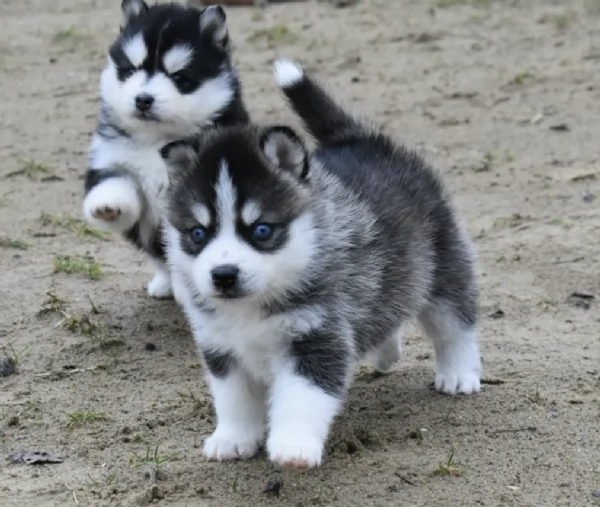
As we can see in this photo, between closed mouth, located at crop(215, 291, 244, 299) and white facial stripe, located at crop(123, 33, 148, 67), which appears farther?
white facial stripe, located at crop(123, 33, 148, 67)

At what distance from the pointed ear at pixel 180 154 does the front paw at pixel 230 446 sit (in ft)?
3.42

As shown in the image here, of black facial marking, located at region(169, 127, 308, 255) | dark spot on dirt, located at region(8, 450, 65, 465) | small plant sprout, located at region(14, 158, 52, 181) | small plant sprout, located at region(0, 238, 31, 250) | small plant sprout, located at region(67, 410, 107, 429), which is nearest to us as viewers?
black facial marking, located at region(169, 127, 308, 255)

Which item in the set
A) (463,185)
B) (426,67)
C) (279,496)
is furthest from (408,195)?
(426,67)

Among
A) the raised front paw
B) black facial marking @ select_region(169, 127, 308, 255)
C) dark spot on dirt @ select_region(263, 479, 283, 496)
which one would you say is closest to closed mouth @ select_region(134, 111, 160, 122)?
the raised front paw

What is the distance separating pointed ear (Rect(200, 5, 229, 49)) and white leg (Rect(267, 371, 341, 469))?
103 inches

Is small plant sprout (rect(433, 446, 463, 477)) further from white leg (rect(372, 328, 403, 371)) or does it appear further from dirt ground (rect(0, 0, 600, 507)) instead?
white leg (rect(372, 328, 403, 371))

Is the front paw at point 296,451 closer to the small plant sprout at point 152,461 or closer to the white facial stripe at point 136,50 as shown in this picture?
the small plant sprout at point 152,461

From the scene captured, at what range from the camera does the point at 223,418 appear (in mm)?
4695

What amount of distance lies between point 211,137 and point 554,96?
6.90 metres

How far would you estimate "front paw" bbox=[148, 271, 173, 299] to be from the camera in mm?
6766

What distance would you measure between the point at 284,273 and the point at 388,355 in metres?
1.42

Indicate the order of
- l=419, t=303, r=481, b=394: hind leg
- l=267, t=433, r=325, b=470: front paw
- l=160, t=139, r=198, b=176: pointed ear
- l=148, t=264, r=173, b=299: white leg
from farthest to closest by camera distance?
l=148, t=264, r=173, b=299: white leg
l=419, t=303, r=481, b=394: hind leg
l=160, t=139, r=198, b=176: pointed ear
l=267, t=433, r=325, b=470: front paw

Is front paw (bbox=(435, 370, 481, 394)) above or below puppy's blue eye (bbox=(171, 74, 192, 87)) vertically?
below

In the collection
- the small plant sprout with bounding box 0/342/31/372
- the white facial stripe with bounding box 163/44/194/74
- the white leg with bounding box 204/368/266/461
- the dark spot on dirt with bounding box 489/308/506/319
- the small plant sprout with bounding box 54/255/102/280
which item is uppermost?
the white facial stripe with bounding box 163/44/194/74
